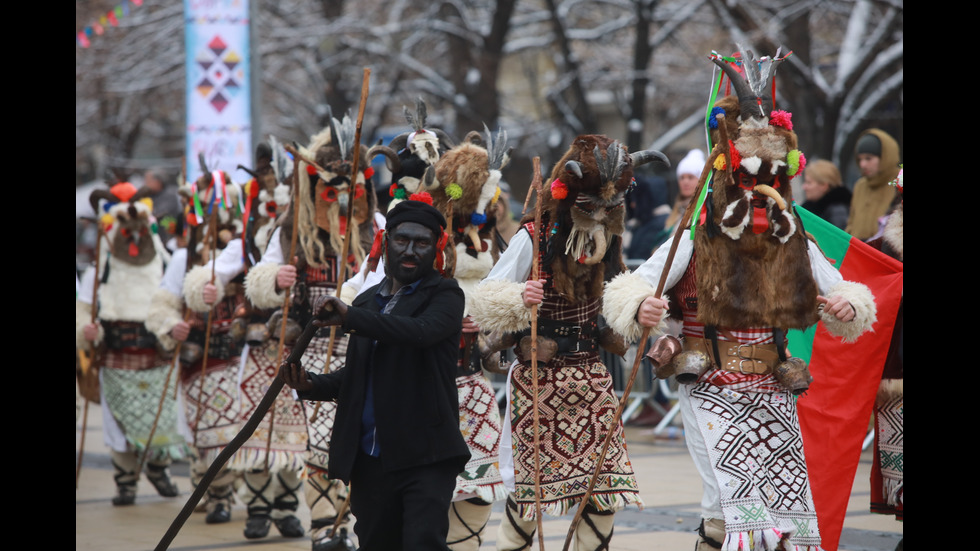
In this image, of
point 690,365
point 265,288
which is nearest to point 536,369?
point 690,365

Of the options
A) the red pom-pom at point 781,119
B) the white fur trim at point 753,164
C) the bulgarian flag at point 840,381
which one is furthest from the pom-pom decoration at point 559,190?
the bulgarian flag at point 840,381

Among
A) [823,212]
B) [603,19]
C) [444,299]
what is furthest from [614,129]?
[444,299]

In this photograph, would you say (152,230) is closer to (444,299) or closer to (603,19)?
(444,299)

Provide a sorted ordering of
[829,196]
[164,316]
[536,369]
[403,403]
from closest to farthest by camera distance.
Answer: [403,403]
[536,369]
[164,316]
[829,196]

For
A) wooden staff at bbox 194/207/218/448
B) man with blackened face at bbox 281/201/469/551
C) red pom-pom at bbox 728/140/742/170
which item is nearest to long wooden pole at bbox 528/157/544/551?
man with blackened face at bbox 281/201/469/551

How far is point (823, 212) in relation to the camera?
9.52 meters

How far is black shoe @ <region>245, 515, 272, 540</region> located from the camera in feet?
23.8

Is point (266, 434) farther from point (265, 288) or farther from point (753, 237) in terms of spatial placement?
point (753, 237)

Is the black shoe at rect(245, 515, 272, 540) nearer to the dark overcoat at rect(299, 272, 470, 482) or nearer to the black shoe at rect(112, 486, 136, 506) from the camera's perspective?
the black shoe at rect(112, 486, 136, 506)

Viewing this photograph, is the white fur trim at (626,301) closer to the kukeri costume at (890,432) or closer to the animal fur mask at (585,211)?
the animal fur mask at (585,211)

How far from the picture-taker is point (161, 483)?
355 inches

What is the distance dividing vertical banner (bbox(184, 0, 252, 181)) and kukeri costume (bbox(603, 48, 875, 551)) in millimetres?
6891

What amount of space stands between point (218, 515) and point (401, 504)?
3.75 metres

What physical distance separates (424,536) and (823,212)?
5994mm
